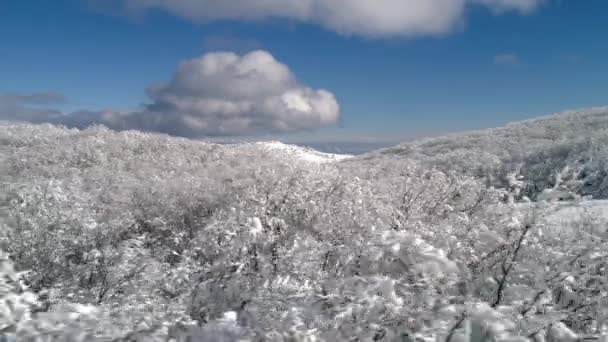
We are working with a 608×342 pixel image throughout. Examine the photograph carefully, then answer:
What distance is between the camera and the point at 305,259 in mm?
6301

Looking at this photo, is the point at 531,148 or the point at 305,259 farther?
the point at 531,148

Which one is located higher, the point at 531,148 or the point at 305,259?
the point at 531,148

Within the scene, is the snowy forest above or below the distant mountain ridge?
below

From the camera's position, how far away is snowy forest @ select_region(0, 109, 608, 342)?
3221 mm

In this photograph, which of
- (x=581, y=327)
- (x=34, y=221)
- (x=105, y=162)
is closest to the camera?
(x=581, y=327)

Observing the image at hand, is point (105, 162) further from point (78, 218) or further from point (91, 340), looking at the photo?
point (91, 340)

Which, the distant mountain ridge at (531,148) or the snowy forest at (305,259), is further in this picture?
the distant mountain ridge at (531,148)

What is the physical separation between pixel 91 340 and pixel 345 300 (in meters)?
2.24

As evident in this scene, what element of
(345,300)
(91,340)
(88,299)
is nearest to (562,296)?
(345,300)

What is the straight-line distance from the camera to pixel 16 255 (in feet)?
29.6

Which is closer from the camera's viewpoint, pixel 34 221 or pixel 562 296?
pixel 562 296

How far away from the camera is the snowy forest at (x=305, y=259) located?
3.22 meters

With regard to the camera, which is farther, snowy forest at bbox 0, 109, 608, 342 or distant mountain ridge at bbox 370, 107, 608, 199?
distant mountain ridge at bbox 370, 107, 608, 199

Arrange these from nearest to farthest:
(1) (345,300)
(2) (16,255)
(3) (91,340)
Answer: (3) (91,340) → (1) (345,300) → (2) (16,255)
